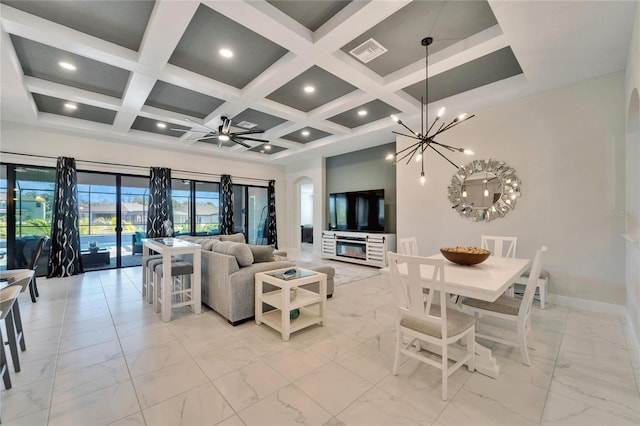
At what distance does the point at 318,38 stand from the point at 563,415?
11.9ft

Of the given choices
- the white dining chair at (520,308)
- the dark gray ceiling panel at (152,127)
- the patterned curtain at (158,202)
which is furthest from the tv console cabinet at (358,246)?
the dark gray ceiling panel at (152,127)

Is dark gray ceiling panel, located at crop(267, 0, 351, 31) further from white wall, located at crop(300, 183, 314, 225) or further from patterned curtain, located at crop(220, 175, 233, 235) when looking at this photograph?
white wall, located at crop(300, 183, 314, 225)

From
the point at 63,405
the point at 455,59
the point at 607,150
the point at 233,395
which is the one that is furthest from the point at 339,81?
the point at 63,405

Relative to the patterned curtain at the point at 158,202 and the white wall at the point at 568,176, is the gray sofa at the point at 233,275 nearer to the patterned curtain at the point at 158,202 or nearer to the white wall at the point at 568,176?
the white wall at the point at 568,176

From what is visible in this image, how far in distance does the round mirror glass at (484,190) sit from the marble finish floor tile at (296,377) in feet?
5.33

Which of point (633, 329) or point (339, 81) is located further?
point (339, 81)

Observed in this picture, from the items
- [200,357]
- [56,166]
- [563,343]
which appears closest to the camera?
[200,357]

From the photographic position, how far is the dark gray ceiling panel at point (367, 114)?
185 inches

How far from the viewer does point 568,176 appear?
3.63m

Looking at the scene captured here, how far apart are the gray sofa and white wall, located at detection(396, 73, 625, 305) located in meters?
3.34

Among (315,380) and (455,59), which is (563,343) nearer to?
(315,380)

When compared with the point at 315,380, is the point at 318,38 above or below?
above

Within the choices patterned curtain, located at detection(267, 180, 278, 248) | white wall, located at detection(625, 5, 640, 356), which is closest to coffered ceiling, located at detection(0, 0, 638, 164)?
white wall, located at detection(625, 5, 640, 356)

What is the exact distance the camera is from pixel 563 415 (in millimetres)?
1727
